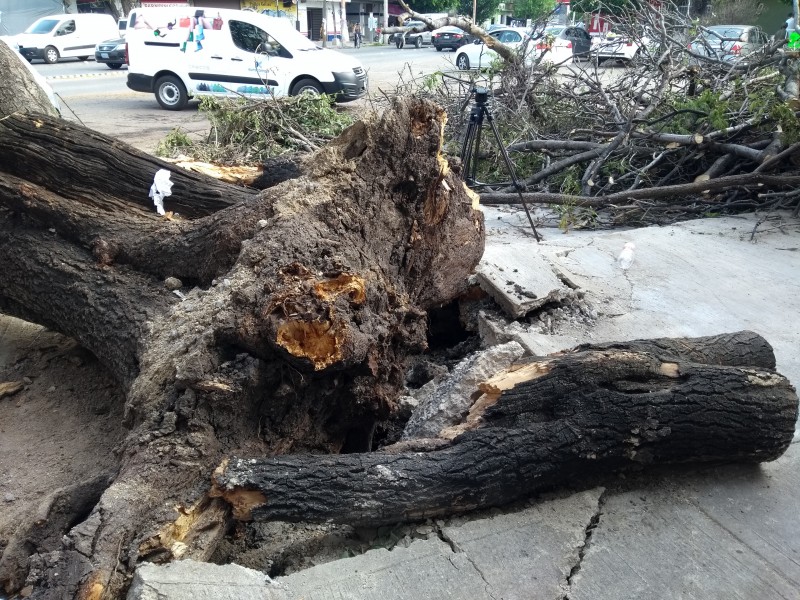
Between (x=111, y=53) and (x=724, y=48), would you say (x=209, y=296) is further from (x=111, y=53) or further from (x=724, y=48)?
(x=111, y=53)

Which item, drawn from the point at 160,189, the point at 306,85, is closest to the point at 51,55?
the point at 306,85

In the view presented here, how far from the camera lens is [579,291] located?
434cm

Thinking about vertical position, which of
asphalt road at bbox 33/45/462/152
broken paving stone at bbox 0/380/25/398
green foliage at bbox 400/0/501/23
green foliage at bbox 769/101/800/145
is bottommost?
broken paving stone at bbox 0/380/25/398

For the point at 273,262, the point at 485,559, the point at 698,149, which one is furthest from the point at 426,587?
the point at 698,149

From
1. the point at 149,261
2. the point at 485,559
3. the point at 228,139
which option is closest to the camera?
the point at 485,559

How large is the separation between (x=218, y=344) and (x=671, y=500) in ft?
6.42

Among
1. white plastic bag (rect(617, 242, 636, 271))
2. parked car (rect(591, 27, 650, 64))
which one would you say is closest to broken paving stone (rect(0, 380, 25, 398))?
white plastic bag (rect(617, 242, 636, 271))

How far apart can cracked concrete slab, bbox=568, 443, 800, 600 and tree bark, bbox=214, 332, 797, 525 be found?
0.13m

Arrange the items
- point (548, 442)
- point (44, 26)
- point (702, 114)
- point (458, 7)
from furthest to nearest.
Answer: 1. point (458, 7)
2. point (44, 26)
3. point (702, 114)
4. point (548, 442)

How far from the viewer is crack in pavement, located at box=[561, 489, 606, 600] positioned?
2.42 m

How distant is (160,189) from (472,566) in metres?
2.90

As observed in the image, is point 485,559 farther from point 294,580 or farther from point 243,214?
point 243,214

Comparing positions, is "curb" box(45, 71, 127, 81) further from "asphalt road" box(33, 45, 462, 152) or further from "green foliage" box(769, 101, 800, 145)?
"green foliage" box(769, 101, 800, 145)

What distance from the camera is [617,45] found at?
935cm
